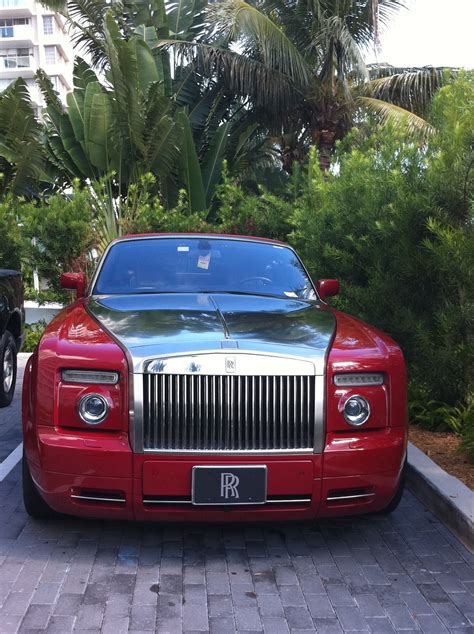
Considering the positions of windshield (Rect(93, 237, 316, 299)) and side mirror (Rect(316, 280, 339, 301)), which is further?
side mirror (Rect(316, 280, 339, 301))

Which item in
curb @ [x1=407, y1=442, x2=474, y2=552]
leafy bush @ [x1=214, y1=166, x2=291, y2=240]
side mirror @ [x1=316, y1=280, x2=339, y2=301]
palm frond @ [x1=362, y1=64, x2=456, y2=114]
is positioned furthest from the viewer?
palm frond @ [x1=362, y1=64, x2=456, y2=114]

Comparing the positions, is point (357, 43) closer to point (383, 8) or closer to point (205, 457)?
point (383, 8)

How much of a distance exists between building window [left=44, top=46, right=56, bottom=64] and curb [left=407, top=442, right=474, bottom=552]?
6780 cm

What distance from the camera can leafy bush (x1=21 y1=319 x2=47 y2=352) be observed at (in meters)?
12.8

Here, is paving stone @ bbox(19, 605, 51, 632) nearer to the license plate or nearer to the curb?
the license plate

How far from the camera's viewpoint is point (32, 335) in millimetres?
13094

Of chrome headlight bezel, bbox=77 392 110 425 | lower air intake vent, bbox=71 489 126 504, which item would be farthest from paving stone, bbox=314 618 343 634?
chrome headlight bezel, bbox=77 392 110 425

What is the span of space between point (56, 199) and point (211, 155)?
6.10m

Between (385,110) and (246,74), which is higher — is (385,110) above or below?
below

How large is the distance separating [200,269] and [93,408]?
2.05m

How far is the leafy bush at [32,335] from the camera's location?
506 inches

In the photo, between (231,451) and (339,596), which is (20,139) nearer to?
(231,451)

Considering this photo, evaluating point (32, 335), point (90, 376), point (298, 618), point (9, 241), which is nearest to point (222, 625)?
point (298, 618)

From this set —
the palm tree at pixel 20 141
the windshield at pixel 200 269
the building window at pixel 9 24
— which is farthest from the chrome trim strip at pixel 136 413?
the building window at pixel 9 24
